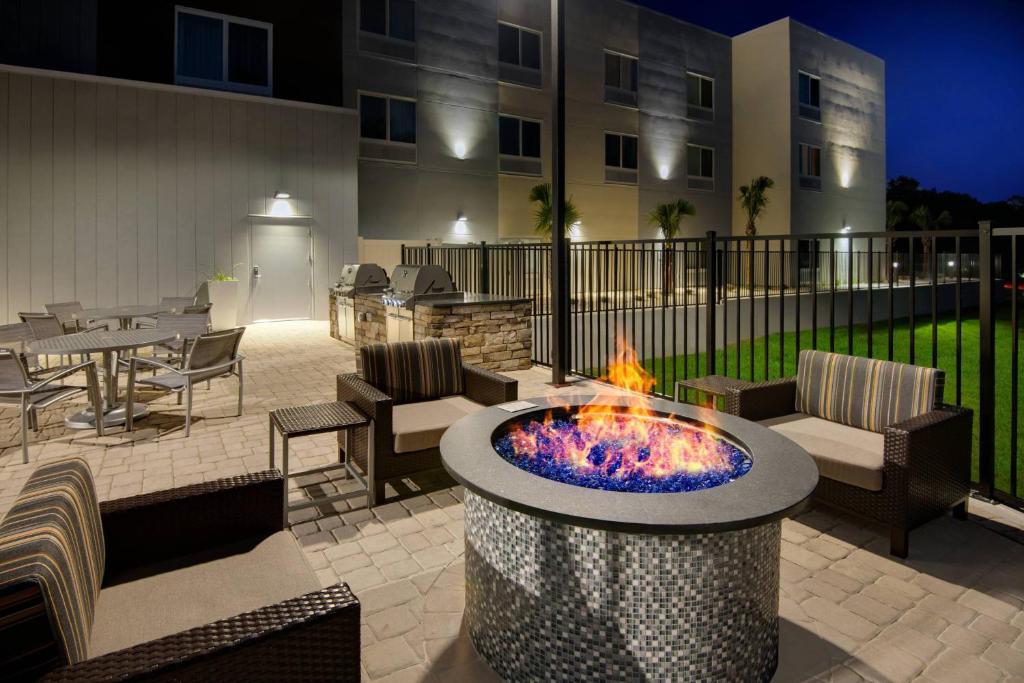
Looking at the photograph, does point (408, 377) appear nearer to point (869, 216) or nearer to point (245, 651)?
point (245, 651)

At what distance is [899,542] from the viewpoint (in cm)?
303

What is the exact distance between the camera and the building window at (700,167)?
22688 millimetres

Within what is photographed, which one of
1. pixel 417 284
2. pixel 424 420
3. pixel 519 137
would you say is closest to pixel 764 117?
pixel 519 137

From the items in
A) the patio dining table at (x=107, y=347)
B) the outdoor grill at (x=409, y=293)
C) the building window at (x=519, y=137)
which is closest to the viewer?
the patio dining table at (x=107, y=347)

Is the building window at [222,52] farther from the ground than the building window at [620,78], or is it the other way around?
the building window at [620,78]

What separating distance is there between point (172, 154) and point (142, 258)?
203 centimetres

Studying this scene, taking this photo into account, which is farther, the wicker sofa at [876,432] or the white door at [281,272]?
the white door at [281,272]

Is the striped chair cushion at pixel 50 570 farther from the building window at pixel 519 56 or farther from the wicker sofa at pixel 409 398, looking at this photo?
the building window at pixel 519 56

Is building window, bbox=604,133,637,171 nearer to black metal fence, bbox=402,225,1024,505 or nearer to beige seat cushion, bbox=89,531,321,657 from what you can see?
black metal fence, bbox=402,225,1024,505

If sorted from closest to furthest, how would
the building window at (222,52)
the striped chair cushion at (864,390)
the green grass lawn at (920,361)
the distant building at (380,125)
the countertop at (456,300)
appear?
the striped chair cushion at (864,390) → the green grass lawn at (920,361) → the countertop at (456,300) → the distant building at (380,125) → the building window at (222,52)

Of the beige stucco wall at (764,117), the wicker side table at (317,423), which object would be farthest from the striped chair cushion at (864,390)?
the beige stucco wall at (764,117)

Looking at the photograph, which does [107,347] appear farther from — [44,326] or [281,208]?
[281,208]

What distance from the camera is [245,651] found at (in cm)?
142

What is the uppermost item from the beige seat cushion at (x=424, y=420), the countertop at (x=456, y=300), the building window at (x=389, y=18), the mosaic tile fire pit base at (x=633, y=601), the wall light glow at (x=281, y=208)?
the building window at (x=389, y=18)
